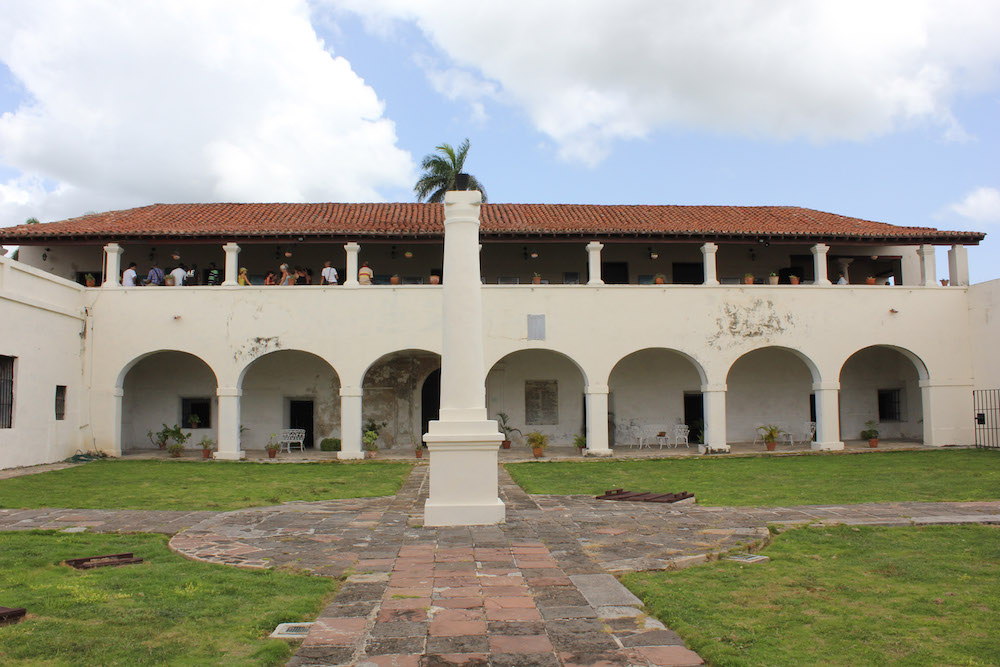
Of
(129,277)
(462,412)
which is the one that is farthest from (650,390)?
(129,277)

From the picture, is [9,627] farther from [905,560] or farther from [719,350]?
[719,350]

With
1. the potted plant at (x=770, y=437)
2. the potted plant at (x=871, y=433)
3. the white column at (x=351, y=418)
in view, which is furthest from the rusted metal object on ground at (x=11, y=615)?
the potted plant at (x=871, y=433)

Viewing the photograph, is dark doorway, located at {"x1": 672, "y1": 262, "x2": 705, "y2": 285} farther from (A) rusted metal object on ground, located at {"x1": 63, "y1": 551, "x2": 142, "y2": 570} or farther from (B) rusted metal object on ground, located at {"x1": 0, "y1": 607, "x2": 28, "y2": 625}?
(B) rusted metal object on ground, located at {"x1": 0, "y1": 607, "x2": 28, "y2": 625}

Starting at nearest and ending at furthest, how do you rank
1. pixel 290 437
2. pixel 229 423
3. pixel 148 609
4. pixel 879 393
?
pixel 148 609 < pixel 229 423 < pixel 290 437 < pixel 879 393

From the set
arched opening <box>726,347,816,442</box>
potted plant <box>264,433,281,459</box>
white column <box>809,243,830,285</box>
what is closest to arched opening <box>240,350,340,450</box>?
potted plant <box>264,433,281,459</box>

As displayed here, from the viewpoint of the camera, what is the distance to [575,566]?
5.82 meters

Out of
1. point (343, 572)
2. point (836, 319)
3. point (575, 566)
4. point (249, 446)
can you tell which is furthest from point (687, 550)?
point (249, 446)

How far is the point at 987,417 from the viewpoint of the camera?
1841 cm

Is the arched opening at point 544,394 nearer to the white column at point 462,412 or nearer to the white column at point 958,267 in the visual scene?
the white column at point 958,267

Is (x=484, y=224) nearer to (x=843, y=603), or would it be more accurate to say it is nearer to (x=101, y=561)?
(x=101, y=561)

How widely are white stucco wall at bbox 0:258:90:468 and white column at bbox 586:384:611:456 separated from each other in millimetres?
11887

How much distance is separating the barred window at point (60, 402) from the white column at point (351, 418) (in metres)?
6.17

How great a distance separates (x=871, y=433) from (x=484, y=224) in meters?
11.2

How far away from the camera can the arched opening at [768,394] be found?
20.4 m
